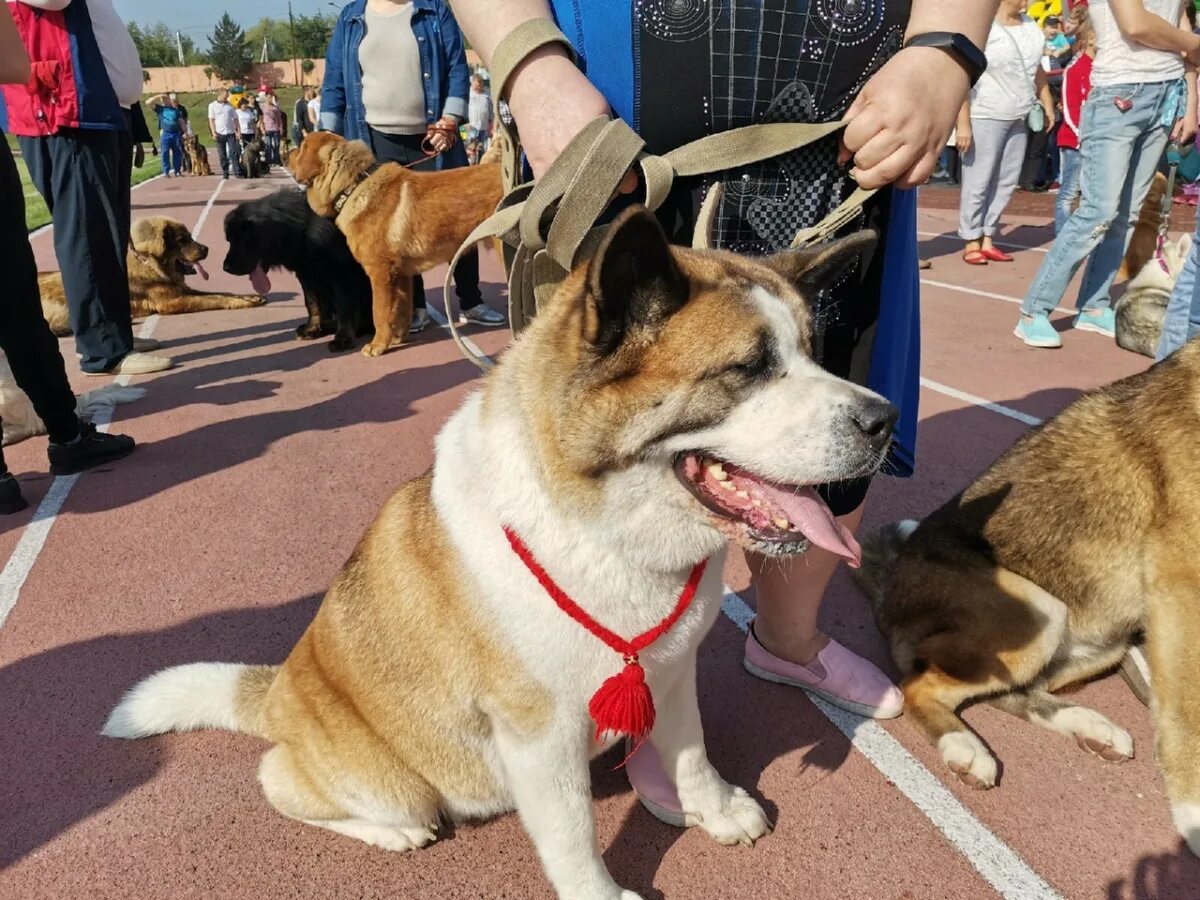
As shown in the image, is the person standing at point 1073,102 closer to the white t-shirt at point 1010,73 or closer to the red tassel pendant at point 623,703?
the white t-shirt at point 1010,73

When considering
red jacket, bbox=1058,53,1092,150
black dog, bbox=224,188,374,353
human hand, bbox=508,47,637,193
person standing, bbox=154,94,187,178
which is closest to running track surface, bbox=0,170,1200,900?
human hand, bbox=508,47,637,193

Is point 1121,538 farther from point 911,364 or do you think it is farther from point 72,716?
point 72,716

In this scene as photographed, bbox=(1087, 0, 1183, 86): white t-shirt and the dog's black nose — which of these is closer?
the dog's black nose

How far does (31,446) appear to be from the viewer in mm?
5266

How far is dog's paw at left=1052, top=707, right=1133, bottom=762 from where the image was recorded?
99.3 inches

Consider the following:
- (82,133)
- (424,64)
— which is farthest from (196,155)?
(82,133)

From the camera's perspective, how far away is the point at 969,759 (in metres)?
2.45

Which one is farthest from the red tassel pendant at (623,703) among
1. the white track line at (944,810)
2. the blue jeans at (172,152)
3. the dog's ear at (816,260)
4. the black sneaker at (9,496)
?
the blue jeans at (172,152)

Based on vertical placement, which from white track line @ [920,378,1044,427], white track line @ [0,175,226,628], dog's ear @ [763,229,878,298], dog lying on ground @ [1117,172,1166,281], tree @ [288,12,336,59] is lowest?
white track line @ [920,378,1044,427]

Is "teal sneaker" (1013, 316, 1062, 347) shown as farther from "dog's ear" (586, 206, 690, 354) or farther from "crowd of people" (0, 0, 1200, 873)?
"dog's ear" (586, 206, 690, 354)

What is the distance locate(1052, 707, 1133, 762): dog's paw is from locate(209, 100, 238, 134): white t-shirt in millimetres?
32167

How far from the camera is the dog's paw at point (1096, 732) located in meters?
2.52

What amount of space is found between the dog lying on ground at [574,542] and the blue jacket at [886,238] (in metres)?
0.42

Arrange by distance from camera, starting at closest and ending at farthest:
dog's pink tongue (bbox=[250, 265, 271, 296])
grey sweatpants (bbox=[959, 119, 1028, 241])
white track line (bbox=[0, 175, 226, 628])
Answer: white track line (bbox=[0, 175, 226, 628])
dog's pink tongue (bbox=[250, 265, 271, 296])
grey sweatpants (bbox=[959, 119, 1028, 241])
